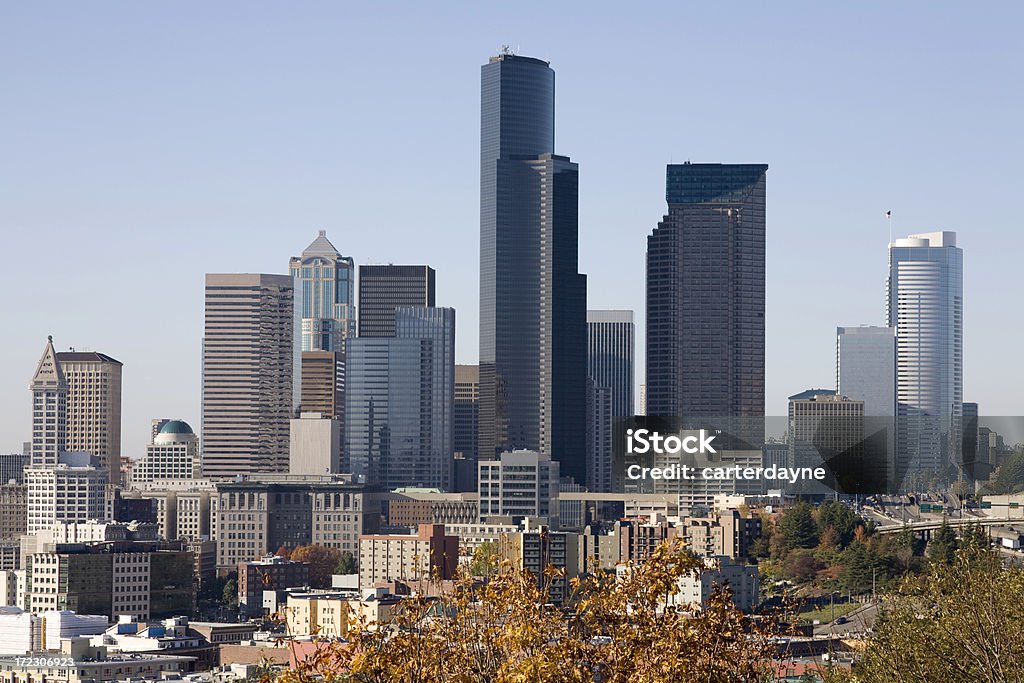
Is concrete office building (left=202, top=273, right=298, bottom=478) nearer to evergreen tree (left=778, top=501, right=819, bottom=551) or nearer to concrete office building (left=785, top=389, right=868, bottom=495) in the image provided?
concrete office building (left=785, top=389, right=868, bottom=495)

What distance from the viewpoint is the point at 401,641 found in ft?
57.6

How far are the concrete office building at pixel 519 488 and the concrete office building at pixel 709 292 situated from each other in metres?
53.1

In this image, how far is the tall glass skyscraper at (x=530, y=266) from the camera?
7736 inches

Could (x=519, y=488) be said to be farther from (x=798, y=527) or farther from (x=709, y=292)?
(x=709, y=292)

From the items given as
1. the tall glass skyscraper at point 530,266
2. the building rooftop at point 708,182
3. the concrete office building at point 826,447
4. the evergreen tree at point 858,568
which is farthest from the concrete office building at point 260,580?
the building rooftop at point 708,182

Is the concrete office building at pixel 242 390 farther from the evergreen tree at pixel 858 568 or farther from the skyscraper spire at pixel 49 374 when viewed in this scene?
the evergreen tree at pixel 858 568

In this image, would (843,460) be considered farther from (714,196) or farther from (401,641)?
(714,196)

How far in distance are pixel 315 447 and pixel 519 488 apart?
61718 mm

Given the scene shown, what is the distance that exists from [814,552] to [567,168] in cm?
12051

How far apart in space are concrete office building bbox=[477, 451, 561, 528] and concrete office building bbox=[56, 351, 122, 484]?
6850 cm

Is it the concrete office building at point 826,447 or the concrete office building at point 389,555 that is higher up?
the concrete office building at point 826,447

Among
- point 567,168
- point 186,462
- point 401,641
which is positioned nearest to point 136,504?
point 186,462

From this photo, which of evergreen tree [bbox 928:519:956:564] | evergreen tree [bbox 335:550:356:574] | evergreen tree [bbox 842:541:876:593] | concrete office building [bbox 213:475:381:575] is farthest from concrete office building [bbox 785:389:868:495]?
concrete office building [bbox 213:475:381:575]

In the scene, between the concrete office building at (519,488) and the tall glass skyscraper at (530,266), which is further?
the tall glass skyscraper at (530,266)
